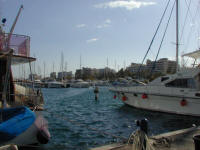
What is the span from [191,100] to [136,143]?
10945 mm

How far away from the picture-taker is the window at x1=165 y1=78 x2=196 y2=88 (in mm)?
14925

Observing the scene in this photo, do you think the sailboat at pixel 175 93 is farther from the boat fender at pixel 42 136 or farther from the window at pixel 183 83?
the boat fender at pixel 42 136

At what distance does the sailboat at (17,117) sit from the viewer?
20.4 feet

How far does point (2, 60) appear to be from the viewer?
9.15 meters

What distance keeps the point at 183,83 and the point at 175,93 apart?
1.15 meters

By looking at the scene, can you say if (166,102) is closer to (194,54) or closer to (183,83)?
(183,83)

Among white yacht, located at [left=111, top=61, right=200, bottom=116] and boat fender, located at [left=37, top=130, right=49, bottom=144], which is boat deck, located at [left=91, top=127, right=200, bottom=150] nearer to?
boat fender, located at [left=37, top=130, right=49, bottom=144]

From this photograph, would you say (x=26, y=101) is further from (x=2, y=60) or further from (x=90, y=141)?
(x=90, y=141)

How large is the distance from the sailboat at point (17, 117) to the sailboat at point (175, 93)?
34.3 ft

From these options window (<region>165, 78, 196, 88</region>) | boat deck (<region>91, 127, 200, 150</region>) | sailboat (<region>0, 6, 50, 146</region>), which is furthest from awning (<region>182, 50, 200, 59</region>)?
sailboat (<region>0, 6, 50, 146</region>)

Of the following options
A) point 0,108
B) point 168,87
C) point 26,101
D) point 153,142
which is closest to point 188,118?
point 168,87

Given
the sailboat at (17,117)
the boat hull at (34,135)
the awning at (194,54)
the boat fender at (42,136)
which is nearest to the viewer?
the sailboat at (17,117)

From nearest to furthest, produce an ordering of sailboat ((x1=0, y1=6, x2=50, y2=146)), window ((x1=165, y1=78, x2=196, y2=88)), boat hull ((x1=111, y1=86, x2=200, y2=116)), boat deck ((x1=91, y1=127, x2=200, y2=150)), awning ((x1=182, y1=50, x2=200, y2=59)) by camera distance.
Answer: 1. boat deck ((x1=91, y1=127, x2=200, y2=150))
2. sailboat ((x1=0, y1=6, x2=50, y2=146))
3. boat hull ((x1=111, y1=86, x2=200, y2=116))
4. window ((x1=165, y1=78, x2=196, y2=88))
5. awning ((x1=182, y1=50, x2=200, y2=59))

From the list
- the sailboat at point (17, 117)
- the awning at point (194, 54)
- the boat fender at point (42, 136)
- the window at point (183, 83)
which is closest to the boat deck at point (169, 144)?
the sailboat at point (17, 117)
